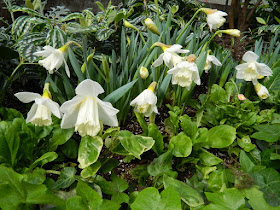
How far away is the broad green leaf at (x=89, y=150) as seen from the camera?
0.94 m

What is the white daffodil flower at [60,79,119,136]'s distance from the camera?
2.81 feet

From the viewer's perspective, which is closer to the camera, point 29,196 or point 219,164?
point 29,196

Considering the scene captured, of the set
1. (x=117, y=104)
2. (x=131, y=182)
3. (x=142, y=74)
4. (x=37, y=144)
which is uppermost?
(x=142, y=74)

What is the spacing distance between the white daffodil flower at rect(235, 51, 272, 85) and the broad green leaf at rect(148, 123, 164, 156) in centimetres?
68

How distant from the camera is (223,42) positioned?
109 inches

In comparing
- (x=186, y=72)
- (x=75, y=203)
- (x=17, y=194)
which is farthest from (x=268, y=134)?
(x=17, y=194)

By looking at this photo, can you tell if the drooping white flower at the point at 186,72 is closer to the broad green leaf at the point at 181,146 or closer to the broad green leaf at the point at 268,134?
the broad green leaf at the point at 181,146

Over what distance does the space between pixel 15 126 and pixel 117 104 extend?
481mm

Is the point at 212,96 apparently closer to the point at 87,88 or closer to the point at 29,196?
the point at 87,88

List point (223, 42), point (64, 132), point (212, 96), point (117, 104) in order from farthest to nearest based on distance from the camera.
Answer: point (223, 42), point (212, 96), point (117, 104), point (64, 132)

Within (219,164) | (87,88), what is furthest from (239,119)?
(87,88)

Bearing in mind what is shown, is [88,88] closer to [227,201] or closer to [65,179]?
[65,179]

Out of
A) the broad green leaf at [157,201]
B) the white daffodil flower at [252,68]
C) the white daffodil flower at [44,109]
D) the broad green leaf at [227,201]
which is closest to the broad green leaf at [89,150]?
the white daffodil flower at [44,109]

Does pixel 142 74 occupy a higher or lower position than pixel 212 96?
higher
